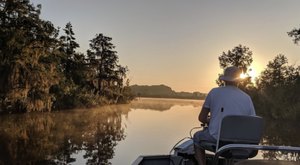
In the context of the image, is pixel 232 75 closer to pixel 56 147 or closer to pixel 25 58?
pixel 56 147

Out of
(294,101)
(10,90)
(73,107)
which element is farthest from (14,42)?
(294,101)

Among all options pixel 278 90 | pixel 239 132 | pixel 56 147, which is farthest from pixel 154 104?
pixel 239 132

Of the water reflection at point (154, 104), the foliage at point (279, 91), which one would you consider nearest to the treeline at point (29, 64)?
the water reflection at point (154, 104)

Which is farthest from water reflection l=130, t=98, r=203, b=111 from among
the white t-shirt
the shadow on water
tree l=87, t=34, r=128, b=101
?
the white t-shirt

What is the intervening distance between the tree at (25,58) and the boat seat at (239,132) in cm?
2440

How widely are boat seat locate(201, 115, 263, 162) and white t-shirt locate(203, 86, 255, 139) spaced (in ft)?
0.75

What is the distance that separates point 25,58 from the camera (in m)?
27.9

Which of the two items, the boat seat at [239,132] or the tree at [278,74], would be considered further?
the tree at [278,74]

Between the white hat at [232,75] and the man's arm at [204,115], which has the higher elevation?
the white hat at [232,75]

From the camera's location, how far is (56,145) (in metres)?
13.7

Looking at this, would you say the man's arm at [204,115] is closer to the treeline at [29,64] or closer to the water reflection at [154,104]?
the treeline at [29,64]

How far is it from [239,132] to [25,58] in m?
25.2

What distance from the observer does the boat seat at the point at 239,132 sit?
4.30 meters

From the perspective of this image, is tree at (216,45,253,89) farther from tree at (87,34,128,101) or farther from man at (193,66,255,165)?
man at (193,66,255,165)
